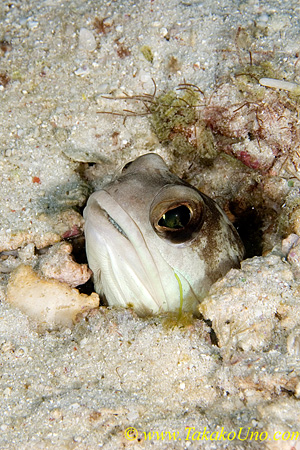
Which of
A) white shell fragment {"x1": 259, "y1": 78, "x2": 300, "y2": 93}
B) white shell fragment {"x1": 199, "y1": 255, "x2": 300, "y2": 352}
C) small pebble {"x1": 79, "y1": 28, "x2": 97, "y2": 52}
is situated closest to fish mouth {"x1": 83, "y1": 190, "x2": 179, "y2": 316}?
white shell fragment {"x1": 199, "y1": 255, "x2": 300, "y2": 352}

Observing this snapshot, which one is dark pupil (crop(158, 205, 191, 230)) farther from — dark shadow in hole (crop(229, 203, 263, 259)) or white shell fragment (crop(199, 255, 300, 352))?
dark shadow in hole (crop(229, 203, 263, 259))

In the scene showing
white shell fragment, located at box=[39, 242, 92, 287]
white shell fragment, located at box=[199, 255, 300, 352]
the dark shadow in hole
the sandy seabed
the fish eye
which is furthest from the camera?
the dark shadow in hole

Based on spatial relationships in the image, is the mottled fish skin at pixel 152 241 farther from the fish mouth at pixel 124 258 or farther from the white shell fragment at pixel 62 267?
the white shell fragment at pixel 62 267

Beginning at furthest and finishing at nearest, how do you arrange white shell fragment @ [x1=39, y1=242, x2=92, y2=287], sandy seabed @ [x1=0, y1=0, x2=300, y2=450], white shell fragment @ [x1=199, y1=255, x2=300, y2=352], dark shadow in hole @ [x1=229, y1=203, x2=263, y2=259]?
dark shadow in hole @ [x1=229, y1=203, x2=263, y2=259], white shell fragment @ [x1=39, y1=242, x2=92, y2=287], white shell fragment @ [x1=199, y1=255, x2=300, y2=352], sandy seabed @ [x1=0, y1=0, x2=300, y2=450]

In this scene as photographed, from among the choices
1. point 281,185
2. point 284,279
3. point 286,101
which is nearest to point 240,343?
point 284,279

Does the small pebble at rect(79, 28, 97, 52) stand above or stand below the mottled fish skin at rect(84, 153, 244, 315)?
above

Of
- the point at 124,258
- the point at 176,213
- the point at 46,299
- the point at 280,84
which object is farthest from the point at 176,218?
the point at 280,84
